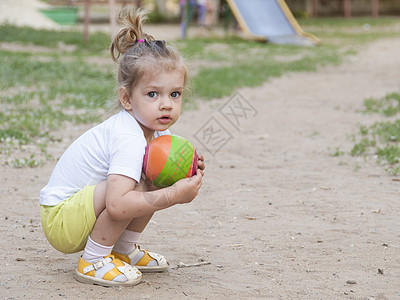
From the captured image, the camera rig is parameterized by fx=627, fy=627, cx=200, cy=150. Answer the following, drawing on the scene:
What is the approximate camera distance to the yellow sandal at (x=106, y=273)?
3145 mm

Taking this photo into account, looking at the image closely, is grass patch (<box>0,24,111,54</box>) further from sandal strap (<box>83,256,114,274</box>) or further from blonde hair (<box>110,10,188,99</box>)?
sandal strap (<box>83,256,114,274</box>)

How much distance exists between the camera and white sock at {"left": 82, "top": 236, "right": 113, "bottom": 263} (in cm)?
312

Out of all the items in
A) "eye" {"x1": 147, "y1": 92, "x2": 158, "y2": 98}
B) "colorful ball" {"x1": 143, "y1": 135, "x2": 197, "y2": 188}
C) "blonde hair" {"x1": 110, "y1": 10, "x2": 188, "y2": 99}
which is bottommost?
"colorful ball" {"x1": 143, "y1": 135, "x2": 197, "y2": 188}

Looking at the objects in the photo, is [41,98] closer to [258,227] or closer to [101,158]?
[258,227]

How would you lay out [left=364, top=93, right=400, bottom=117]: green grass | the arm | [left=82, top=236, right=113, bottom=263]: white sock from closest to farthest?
1. the arm
2. [left=82, top=236, right=113, bottom=263]: white sock
3. [left=364, top=93, right=400, bottom=117]: green grass

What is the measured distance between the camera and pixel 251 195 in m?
5.12

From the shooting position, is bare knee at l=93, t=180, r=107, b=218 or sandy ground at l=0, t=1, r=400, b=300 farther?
sandy ground at l=0, t=1, r=400, b=300

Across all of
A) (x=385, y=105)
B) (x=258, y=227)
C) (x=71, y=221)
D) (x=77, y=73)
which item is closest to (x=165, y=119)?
→ (x=71, y=221)

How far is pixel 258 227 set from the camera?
4.34m

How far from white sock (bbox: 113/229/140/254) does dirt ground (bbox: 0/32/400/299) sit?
19 centimetres

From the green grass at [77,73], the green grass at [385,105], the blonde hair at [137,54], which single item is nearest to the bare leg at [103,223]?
the blonde hair at [137,54]

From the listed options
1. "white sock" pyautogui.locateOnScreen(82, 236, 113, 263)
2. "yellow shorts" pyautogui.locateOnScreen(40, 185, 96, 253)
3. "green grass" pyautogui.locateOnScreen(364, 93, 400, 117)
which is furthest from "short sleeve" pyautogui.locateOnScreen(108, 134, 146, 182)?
"green grass" pyautogui.locateOnScreen(364, 93, 400, 117)

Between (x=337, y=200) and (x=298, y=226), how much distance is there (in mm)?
721

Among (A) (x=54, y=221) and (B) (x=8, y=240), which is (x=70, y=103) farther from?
(A) (x=54, y=221)
